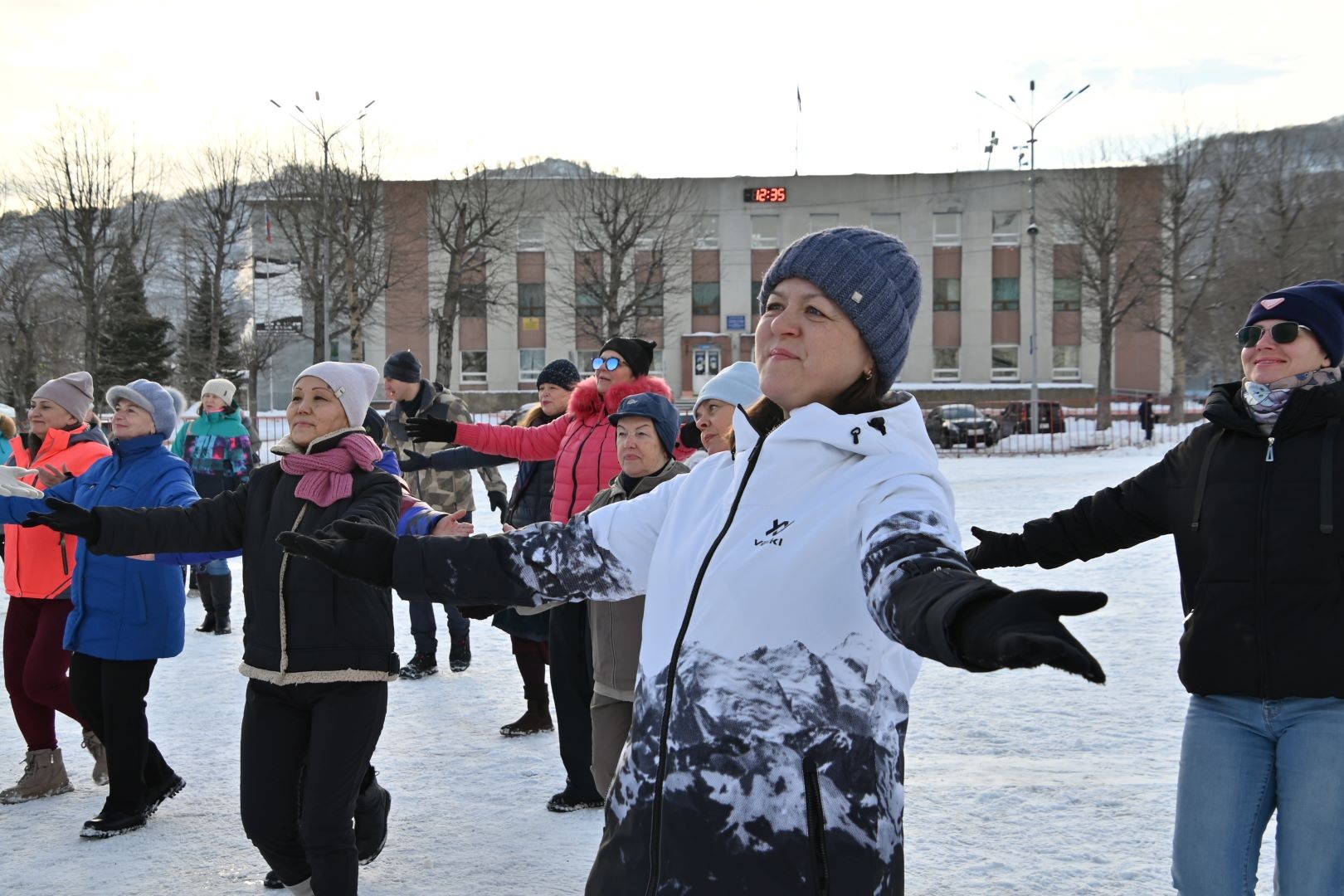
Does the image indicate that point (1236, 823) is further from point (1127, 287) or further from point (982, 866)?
point (1127, 287)

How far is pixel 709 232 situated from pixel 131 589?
50659 mm

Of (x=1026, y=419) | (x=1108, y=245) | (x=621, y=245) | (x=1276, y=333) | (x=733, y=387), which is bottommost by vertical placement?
(x=1026, y=419)

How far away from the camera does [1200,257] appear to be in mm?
46188

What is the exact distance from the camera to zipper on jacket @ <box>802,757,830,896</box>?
65.9 inches

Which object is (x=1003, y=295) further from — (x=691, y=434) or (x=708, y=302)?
(x=691, y=434)

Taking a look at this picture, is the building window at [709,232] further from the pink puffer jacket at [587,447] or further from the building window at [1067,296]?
the pink puffer jacket at [587,447]

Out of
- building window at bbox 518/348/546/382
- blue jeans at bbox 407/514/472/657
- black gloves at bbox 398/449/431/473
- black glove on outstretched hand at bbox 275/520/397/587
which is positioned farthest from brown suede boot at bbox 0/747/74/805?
building window at bbox 518/348/546/382

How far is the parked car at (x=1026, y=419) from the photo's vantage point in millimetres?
36094

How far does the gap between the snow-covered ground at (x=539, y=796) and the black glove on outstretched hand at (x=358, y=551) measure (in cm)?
250

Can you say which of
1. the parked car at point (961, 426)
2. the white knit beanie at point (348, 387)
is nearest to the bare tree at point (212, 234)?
the parked car at point (961, 426)

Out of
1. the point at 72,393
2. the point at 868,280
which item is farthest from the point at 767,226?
the point at 868,280

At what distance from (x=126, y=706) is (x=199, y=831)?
585 mm

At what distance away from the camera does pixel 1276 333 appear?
3090 millimetres

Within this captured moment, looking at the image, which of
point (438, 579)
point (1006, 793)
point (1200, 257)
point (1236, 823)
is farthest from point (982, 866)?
point (1200, 257)
